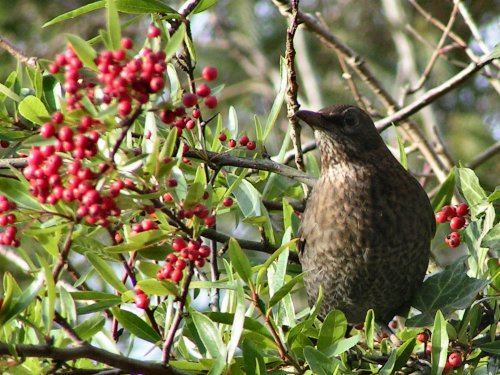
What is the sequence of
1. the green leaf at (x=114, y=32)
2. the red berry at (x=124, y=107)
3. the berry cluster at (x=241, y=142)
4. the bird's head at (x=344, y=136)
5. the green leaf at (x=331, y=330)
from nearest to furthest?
the red berry at (x=124, y=107) → the green leaf at (x=114, y=32) → the green leaf at (x=331, y=330) → the berry cluster at (x=241, y=142) → the bird's head at (x=344, y=136)

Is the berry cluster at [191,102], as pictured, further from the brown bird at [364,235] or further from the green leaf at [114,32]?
the brown bird at [364,235]

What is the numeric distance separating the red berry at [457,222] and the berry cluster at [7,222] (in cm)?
154

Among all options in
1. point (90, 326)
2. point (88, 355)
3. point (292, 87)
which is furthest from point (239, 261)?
point (292, 87)

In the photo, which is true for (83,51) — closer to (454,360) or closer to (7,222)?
(7,222)

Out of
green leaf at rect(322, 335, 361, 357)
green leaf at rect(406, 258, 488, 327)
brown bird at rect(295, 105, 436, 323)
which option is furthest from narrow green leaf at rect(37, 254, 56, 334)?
brown bird at rect(295, 105, 436, 323)

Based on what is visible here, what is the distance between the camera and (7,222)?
83.0 inches

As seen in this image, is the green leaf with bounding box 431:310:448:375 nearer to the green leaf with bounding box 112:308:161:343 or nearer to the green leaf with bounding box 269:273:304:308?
the green leaf with bounding box 269:273:304:308

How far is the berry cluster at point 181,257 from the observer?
2.02m

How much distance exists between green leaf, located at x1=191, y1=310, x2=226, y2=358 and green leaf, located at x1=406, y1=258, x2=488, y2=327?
0.90 meters

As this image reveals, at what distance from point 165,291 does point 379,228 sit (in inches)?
62.0

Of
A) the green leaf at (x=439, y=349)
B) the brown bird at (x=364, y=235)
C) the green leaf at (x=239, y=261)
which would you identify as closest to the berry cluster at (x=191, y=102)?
the green leaf at (x=239, y=261)

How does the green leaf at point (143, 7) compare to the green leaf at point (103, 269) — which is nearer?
the green leaf at point (103, 269)

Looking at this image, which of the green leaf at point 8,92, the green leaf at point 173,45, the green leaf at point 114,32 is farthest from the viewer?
the green leaf at point 8,92

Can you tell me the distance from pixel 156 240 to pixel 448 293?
48.3 inches
